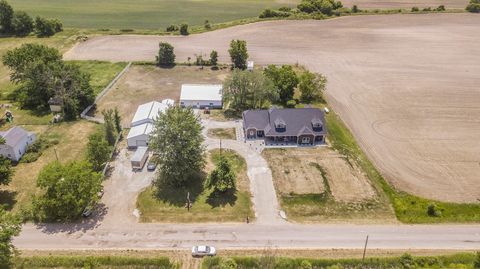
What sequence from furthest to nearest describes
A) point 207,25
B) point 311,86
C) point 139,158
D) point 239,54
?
point 207,25, point 239,54, point 311,86, point 139,158

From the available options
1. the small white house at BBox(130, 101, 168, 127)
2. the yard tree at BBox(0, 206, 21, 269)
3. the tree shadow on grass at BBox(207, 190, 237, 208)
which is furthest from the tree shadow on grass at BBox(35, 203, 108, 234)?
the small white house at BBox(130, 101, 168, 127)

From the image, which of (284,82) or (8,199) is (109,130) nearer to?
(8,199)

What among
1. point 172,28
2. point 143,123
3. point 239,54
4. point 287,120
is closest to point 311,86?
point 287,120

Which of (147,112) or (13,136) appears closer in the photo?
(13,136)

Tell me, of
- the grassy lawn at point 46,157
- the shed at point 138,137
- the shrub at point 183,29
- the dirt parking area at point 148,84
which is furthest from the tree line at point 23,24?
A: the shed at point 138,137

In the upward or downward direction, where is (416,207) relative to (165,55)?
downward
